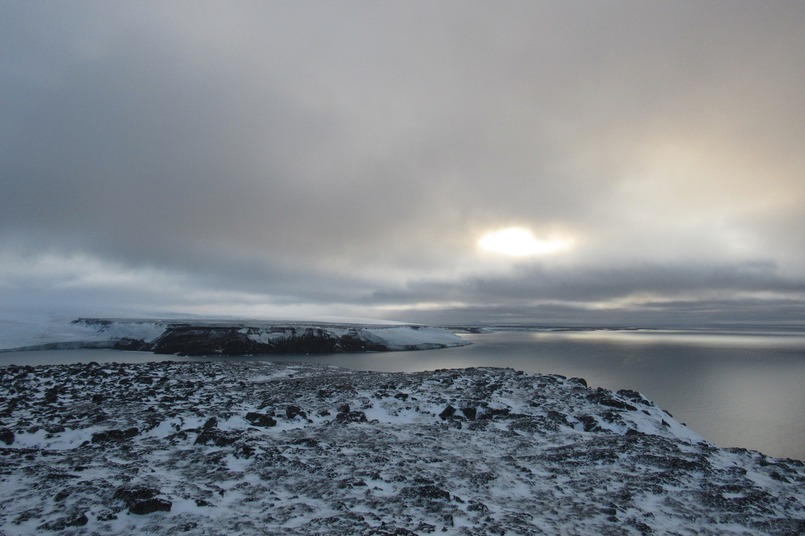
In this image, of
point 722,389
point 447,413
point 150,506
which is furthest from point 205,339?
point 150,506

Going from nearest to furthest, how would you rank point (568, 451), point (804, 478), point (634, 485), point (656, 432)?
1. point (634, 485)
2. point (804, 478)
3. point (568, 451)
4. point (656, 432)

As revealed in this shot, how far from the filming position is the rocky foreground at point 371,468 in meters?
7.32

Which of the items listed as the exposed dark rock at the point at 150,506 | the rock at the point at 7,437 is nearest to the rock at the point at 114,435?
the rock at the point at 7,437

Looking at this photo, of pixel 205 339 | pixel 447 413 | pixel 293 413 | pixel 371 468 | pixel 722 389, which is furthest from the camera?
pixel 205 339

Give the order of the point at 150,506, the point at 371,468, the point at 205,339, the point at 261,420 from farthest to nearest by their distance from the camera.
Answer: the point at 205,339, the point at 261,420, the point at 371,468, the point at 150,506

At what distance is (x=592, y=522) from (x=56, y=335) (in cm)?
9231

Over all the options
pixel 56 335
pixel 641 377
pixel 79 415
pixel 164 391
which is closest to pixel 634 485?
pixel 79 415

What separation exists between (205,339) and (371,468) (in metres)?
78.9

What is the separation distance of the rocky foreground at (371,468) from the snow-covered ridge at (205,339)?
63677 millimetres

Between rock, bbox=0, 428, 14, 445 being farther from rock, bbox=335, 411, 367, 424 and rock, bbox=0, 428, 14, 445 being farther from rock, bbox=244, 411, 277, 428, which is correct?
rock, bbox=335, 411, 367, 424

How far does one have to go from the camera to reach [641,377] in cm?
4569

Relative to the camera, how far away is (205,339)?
7938cm

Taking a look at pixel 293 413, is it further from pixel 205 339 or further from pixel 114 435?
pixel 205 339

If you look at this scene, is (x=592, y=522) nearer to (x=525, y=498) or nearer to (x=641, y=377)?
(x=525, y=498)
